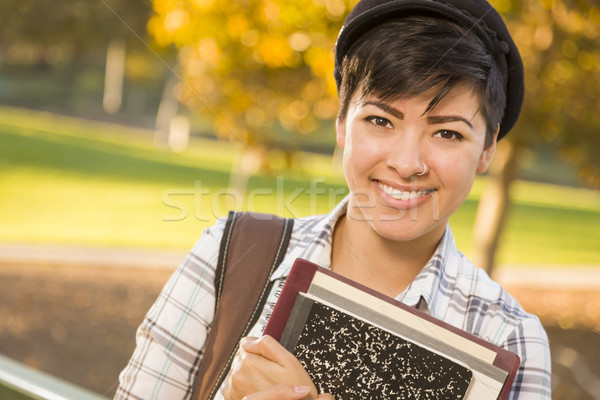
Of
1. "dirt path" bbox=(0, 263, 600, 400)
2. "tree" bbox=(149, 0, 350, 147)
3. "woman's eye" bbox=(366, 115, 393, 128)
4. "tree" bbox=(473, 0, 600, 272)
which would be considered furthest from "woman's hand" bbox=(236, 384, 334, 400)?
"dirt path" bbox=(0, 263, 600, 400)

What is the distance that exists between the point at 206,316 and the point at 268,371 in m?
0.35

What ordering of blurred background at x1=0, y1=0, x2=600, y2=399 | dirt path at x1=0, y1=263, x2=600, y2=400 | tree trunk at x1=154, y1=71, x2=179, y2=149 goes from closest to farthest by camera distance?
blurred background at x1=0, y1=0, x2=600, y2=399 < dirt path at x1=0, y1=263, x2=600, y2=400 < tree trunk at x1=154, y1=71, x2=179, y2=149

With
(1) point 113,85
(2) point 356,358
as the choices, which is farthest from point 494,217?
(1) point 113,85

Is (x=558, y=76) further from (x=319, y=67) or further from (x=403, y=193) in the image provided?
(x=403, y=193)

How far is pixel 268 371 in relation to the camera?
3.90 feet

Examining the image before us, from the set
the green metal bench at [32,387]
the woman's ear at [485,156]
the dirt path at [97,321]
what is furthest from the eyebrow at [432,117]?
the dirt path at [97,321]

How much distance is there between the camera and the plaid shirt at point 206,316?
1438 mm

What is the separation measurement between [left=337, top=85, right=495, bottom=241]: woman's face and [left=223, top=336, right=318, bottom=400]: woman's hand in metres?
0.43

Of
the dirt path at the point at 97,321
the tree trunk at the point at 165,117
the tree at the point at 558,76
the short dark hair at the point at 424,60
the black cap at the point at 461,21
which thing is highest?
the tree trunk at the point at 165,117

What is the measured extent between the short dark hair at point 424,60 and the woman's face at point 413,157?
2cm

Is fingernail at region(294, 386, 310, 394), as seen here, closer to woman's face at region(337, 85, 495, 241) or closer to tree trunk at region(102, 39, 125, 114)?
woman's face at region(337, 85, 495, 241)

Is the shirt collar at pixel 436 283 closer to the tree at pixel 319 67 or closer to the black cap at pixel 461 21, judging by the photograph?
the black cap at pixel 461 21

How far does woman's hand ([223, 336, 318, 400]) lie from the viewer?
1.18m

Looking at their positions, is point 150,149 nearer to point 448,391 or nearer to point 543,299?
point 543,299
